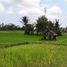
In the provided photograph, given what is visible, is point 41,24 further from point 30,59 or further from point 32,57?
point 30,59

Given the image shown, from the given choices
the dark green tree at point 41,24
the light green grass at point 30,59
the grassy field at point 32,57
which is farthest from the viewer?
the dark green tree at point 41,24

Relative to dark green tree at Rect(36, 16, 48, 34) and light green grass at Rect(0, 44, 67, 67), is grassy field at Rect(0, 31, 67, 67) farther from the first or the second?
dark green tree at Rect(36, 16, 48, 34)

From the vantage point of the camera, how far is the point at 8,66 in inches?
437

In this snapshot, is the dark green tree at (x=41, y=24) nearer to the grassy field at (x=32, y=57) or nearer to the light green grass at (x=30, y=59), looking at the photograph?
the grassy field at (x=32, y=57)

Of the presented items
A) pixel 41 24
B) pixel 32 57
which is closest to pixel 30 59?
pixel 32 57

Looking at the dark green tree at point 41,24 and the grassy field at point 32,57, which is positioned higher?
the dark green tree at point 41,24

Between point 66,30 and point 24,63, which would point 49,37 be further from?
point 66,30

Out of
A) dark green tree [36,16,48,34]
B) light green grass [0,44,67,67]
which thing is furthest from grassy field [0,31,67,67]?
dark green tree [36,16,48,34]

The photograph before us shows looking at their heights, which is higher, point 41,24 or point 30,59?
point 41,24

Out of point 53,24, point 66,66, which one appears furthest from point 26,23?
point 66,66

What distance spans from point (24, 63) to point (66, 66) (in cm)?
261

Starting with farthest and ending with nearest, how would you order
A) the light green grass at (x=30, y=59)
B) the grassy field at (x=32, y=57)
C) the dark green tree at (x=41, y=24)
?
the dark green tree at (x=41, y=24)
the grassy field at (x=32, y=57)
the light green grass at (x=30, y=59)

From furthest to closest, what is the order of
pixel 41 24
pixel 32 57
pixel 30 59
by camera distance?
1. pixel 41 24
2. pixel 32 57
3. pixel 30 59

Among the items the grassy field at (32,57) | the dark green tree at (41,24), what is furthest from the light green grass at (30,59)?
the dark green tree at (41,24)
